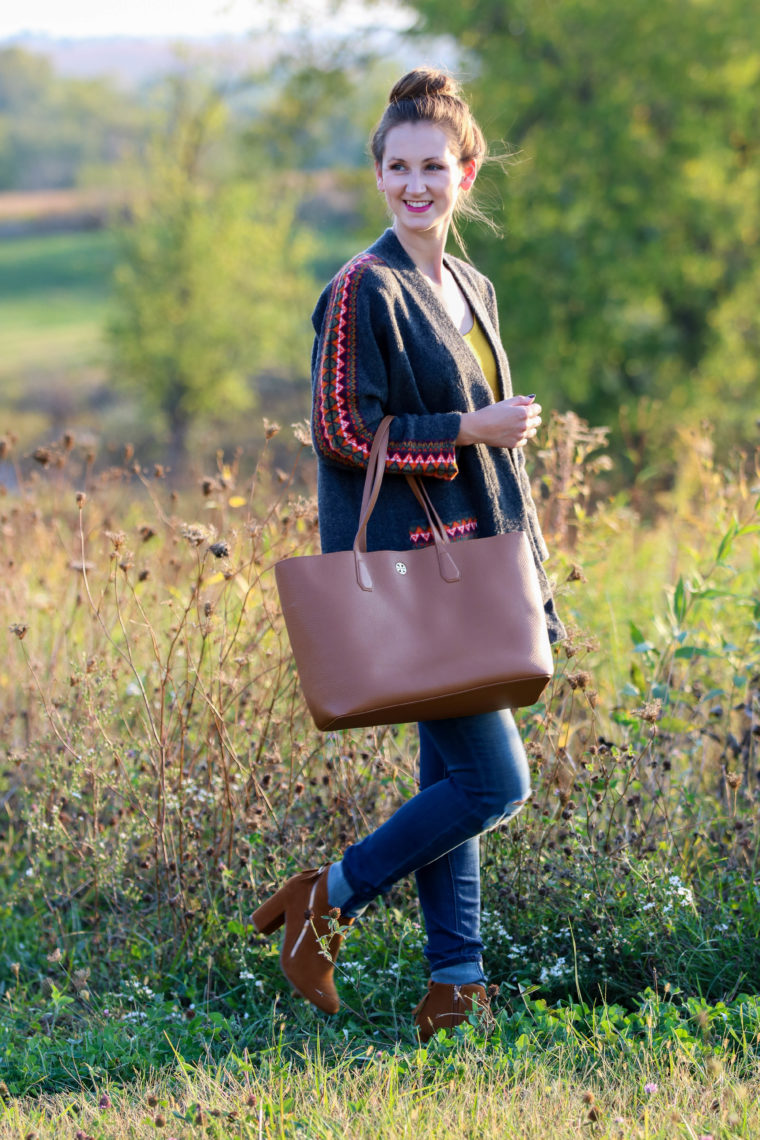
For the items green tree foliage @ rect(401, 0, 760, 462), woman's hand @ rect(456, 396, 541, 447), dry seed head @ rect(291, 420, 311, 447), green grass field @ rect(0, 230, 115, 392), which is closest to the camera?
woman's hand @ rect(456, 396, 541, 447)

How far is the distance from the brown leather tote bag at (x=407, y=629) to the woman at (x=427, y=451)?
86mm

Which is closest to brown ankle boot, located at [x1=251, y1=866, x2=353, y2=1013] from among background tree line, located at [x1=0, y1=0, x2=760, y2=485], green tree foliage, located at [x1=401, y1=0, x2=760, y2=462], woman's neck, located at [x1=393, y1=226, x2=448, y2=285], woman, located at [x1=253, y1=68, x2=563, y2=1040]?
woman, located at [x1=253, y1=68, x2=563, y2=1040]

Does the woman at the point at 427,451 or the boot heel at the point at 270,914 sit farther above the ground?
the woman at the point at 427,451

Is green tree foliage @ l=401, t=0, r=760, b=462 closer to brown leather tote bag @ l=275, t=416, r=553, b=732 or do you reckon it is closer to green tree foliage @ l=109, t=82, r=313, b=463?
green tree foliage @ l=109, t=82, r=313, b=463

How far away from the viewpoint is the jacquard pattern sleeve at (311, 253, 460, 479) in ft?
6.89

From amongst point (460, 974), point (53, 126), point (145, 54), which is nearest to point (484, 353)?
point (460, 974)

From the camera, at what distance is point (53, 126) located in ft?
236

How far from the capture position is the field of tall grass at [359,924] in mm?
2051

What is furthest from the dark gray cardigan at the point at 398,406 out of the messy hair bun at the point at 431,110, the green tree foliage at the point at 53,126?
the green tree foliage at the point at 53,126

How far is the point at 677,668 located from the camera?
338 cm

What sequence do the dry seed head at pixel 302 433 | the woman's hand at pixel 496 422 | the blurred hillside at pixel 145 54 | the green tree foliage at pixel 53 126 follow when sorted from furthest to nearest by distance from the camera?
the green tree foliage at pixel 53 126 → the blurred hillside at pixel 145 54 → the dry seed head at pixel 302 433 → the woman's hand at pixel 496 422

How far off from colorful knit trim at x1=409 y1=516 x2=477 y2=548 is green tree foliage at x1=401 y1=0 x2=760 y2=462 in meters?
12.1

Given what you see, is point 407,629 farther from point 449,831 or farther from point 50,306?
point 50,306

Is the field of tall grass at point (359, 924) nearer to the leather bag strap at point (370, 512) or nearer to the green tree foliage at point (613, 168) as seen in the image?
the leather bag strap at point (370, 512)
